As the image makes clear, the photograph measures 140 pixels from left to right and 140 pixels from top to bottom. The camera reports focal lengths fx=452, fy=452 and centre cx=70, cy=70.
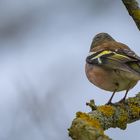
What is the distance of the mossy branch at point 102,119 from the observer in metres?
1.86

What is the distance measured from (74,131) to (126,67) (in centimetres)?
197

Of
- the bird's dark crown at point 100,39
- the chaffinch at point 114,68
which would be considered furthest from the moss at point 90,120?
the bird's dark crown at point 100,39

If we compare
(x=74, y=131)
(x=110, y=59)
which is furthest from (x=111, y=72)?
(x=74, y=131)

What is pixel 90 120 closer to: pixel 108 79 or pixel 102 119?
pixel 102 119

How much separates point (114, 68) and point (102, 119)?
1.44 m

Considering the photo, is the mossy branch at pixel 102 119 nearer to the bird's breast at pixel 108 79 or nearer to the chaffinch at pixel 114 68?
the chaffinch at pixel 114 68

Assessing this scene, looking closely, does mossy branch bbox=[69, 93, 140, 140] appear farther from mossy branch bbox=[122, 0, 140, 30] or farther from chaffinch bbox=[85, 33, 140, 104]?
mossy branch bbox=[122, 0, 140, 30]

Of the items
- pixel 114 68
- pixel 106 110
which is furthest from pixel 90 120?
pixel 114 68

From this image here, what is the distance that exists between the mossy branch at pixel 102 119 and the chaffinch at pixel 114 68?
455 millimetres

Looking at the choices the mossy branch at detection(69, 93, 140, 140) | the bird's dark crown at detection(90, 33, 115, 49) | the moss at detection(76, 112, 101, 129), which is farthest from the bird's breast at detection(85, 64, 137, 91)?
the moss at detection(76, 112, 101, 129)

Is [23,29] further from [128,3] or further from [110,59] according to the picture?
[128,3]

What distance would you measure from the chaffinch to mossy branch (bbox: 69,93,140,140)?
1.49ft

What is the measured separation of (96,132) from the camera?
1.84 metres

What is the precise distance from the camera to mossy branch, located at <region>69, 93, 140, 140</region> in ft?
6.11
